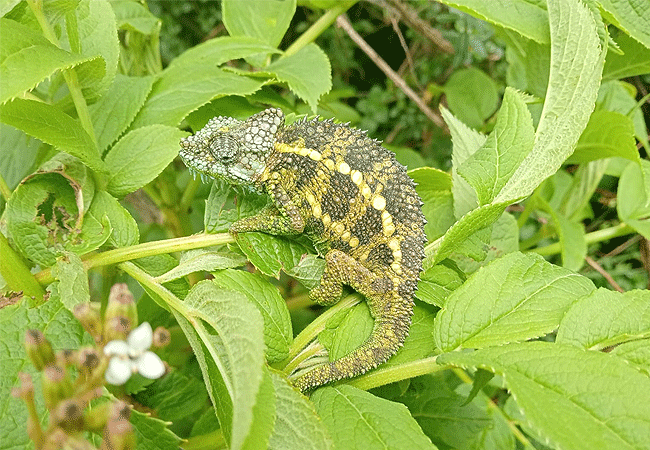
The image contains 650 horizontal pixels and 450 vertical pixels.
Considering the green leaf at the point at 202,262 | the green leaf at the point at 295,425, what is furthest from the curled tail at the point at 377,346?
the green leaf at the point at 202,262

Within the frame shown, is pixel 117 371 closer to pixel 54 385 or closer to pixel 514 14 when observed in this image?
pixel 54 385

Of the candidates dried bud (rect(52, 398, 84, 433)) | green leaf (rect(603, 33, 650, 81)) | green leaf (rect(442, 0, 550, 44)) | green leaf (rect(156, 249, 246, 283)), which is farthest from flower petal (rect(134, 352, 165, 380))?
green leaf (rect(603, 33, 650, 81))

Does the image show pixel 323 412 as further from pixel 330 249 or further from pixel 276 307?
pixel 330 249

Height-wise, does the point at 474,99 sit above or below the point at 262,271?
above

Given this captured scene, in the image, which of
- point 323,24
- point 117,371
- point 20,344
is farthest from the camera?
point 323,24

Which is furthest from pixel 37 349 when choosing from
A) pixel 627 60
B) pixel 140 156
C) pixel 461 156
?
pixel 627 60

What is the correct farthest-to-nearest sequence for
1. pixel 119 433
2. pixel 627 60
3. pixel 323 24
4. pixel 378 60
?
1. pixel 378 60
2. pixel 323 24
3. pixel 627 60
4. pixel 119 433

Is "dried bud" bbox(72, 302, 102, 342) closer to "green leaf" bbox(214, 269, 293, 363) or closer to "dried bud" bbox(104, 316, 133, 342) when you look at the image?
"dried bud" bbox(104, 316, 133, 342)

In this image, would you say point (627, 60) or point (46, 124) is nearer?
point (46, 124)

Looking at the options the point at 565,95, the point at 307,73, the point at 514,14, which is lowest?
the point at 307,73
